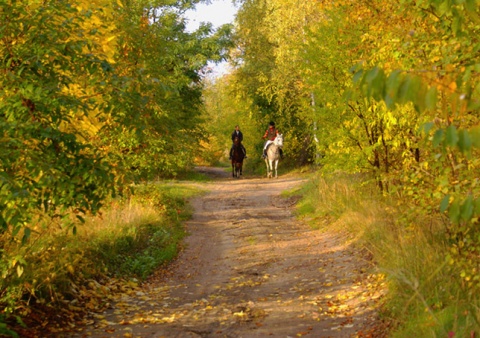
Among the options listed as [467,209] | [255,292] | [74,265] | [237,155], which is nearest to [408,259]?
[255,292]

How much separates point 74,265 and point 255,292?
269 cm

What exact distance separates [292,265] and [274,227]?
402 centimetres

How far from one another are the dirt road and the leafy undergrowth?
36cm

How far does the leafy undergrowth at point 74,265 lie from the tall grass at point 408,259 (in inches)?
143

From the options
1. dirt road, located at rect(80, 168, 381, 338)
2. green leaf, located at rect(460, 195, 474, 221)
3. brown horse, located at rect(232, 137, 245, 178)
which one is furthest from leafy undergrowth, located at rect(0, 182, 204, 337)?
brown horse, located at rect(232, 137, 245, 178)

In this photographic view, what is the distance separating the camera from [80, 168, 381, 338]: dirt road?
7.11 m

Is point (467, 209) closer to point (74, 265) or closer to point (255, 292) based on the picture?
point (255, 292)

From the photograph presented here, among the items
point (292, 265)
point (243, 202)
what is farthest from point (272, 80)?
point (292, 265)

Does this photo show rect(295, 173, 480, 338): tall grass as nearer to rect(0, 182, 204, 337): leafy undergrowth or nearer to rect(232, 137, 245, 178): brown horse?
rect(0, 182, 204, 337): leafy undergrowth

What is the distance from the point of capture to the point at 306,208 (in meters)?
16.2

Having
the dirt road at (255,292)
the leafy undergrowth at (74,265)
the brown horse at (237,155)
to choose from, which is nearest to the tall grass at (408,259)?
the dirt road at (255,292)

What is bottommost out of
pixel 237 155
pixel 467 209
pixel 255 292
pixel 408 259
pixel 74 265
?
pixel 255 292

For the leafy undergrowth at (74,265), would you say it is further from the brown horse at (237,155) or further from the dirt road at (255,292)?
the brown horse at (237,155)

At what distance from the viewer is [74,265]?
28.1 feet
